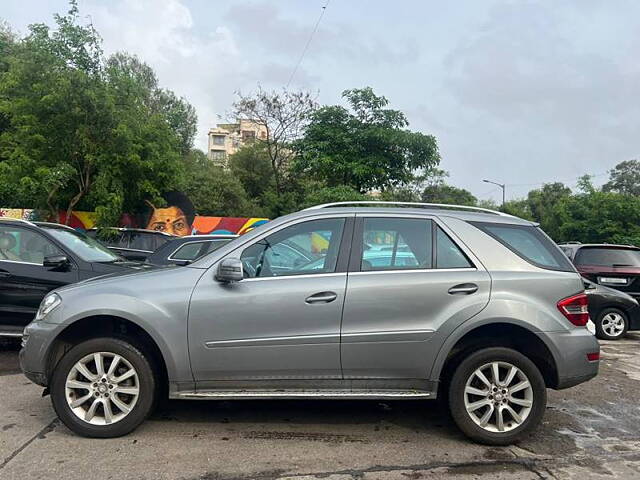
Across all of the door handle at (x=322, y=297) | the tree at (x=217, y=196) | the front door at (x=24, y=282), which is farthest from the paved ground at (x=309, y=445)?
the tree at (x=217, y=196)

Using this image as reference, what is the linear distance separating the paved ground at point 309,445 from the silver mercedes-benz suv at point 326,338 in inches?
9.8

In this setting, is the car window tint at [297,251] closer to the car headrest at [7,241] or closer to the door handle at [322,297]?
the door handle at [322,297]

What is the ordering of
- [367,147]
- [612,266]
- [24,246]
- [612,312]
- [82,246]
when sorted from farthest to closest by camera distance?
[367,147]
[612,266]
[612,312]
[82,246]
[24,246]

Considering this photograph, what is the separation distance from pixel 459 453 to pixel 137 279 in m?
2.80

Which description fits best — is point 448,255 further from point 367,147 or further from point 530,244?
point 367,147

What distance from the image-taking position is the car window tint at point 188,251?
27.5 feet

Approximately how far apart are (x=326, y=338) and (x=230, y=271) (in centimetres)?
88

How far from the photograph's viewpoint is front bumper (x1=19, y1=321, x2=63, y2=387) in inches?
158

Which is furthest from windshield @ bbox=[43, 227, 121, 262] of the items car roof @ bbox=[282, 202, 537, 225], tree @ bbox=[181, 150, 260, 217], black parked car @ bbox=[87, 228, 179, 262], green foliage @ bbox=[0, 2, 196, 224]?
tree @ bbox=[181, 150, 260, 217]

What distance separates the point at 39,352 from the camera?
4.02 m

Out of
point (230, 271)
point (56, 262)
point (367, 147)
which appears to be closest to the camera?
point (230, 271)

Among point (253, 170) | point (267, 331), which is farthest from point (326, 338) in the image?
point (253, 170)

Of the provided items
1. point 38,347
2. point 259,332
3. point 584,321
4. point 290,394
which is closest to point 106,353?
point 38,347

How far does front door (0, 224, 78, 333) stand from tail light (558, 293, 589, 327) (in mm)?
5331
